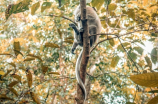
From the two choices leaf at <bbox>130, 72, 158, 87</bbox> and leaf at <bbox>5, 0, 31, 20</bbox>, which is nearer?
leaf at <bbox>130, 72, 158, 87</bbox>

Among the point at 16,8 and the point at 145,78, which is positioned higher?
the point at 16,8

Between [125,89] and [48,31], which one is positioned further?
[125,89]

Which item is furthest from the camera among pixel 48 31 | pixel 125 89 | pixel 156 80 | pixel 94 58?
pixel 125 89

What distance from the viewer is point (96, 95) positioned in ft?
17.7

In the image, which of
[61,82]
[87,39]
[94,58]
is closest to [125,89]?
[94,58]

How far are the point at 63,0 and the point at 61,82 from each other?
3.39 meters

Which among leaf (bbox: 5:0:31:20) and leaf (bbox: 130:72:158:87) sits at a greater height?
leaf (bbox: 5:0:31:20)

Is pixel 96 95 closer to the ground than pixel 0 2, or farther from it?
closer to the ground

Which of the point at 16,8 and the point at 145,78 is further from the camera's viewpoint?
the point at 16,8

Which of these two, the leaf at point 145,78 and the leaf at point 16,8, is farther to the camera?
the leaf at point 16,8

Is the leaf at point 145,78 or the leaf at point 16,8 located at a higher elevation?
the leaf at point 16,8

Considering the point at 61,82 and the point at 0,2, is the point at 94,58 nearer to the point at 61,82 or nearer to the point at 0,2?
the point at 61,82

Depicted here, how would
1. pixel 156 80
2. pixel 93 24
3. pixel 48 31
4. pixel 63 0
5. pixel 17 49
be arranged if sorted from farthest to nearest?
pixel 48 31 < pixel 93 24 < pixel 63 0 < pixel 17 49 < pixel 156 80

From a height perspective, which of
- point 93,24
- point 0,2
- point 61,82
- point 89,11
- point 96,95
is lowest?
point 96,95
